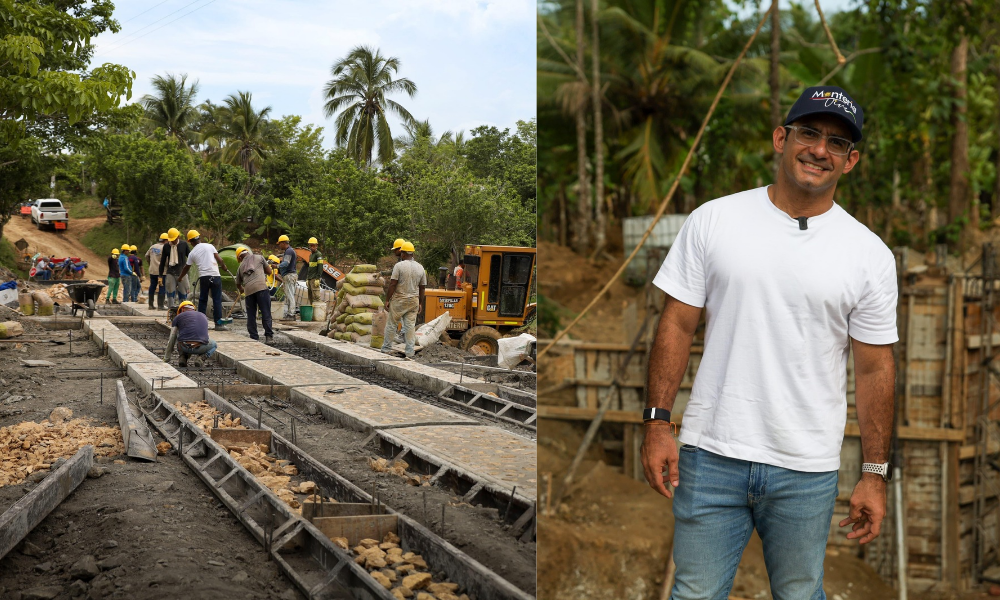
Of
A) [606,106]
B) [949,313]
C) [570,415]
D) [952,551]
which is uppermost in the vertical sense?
[606,106]

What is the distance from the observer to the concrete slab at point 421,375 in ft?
31.5

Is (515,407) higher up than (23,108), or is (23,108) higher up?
(23,108)

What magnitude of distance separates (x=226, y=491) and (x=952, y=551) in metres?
4.30

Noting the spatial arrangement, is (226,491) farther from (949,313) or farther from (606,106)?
(949,313)

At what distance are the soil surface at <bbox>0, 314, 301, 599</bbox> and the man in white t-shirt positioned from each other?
97.5 inches

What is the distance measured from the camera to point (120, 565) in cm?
386

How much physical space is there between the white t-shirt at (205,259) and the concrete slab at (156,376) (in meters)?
3.00

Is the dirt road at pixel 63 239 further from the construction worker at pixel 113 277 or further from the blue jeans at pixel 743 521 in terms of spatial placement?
the blue jeans at pixel 743 521

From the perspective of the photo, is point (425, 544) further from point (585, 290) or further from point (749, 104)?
point (749, 104)

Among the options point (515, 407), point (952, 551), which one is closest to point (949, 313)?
point (952, 551)

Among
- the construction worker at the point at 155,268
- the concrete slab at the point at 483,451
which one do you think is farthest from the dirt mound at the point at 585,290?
the construction worker at the point at 155,268

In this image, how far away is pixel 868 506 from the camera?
1949 mm

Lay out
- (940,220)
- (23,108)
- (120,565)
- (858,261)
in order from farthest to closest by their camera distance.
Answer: (23,108)
(120,565)
(940,220)
(858,261)

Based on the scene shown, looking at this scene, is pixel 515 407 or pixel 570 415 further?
pixel 515 407
